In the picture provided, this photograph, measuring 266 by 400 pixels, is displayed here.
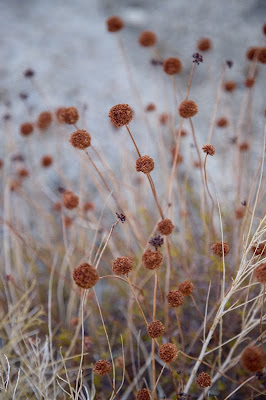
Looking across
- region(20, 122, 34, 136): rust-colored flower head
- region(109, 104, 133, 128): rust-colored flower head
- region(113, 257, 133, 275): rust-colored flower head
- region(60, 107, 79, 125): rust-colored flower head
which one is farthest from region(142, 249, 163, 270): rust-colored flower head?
region(20, 122, 34, 136): rust-colored flower head

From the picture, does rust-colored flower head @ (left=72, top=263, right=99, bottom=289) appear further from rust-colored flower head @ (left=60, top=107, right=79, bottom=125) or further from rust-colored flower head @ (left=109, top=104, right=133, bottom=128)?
rust-colored flower head @ (left=60, top=107, right=79, bottom=125)

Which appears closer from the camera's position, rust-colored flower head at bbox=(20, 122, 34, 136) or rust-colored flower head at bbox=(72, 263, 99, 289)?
rust-colored flower head at bbox=(72, 263, 99, 289)

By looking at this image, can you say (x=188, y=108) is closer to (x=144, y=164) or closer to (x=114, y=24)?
(x=144, y=164)

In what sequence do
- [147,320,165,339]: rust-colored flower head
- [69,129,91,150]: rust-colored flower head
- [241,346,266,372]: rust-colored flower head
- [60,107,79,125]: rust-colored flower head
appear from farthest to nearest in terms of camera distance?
[60,107,79,125]: rust-colored flower head < [69,129,91,150]: rust-colored flower head < [147,320,165,339]: rust-colored flower head < [241,346,266,372]: rust-colored flower head

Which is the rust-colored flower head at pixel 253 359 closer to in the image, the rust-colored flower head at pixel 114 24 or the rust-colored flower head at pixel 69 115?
the rust-colored flower head at pixel 69 115

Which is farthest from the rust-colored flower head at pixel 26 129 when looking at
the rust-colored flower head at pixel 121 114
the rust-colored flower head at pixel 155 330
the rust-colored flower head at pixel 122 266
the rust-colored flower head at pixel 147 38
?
the rust-colored flower head at pixel 155 330

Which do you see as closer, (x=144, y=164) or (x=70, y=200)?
(x=144, y=164)

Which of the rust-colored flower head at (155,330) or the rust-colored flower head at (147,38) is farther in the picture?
the rust-colored flower head at (147,38)

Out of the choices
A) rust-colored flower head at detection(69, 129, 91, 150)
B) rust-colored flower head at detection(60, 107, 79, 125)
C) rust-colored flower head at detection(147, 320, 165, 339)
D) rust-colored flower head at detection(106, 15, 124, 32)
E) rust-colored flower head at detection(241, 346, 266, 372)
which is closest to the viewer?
rust-colored flower head at detection(241, 346, 266, 372)

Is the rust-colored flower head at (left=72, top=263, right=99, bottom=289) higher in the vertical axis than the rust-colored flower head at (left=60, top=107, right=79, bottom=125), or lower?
lower

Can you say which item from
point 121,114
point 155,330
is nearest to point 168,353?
point 155,330

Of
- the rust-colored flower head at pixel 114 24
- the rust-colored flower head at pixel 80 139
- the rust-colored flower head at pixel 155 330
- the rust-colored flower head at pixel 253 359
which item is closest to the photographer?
the rust-colored flower head at pixel 253 359

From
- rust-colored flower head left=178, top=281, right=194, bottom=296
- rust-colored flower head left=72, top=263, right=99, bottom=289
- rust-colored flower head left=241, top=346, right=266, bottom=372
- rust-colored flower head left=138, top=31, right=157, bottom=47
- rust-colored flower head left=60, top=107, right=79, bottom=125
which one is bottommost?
rust-colored flower head left=241, top=346, right=266, bottom=372

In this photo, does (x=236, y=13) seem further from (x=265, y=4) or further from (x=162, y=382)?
(x=162, y=382)
